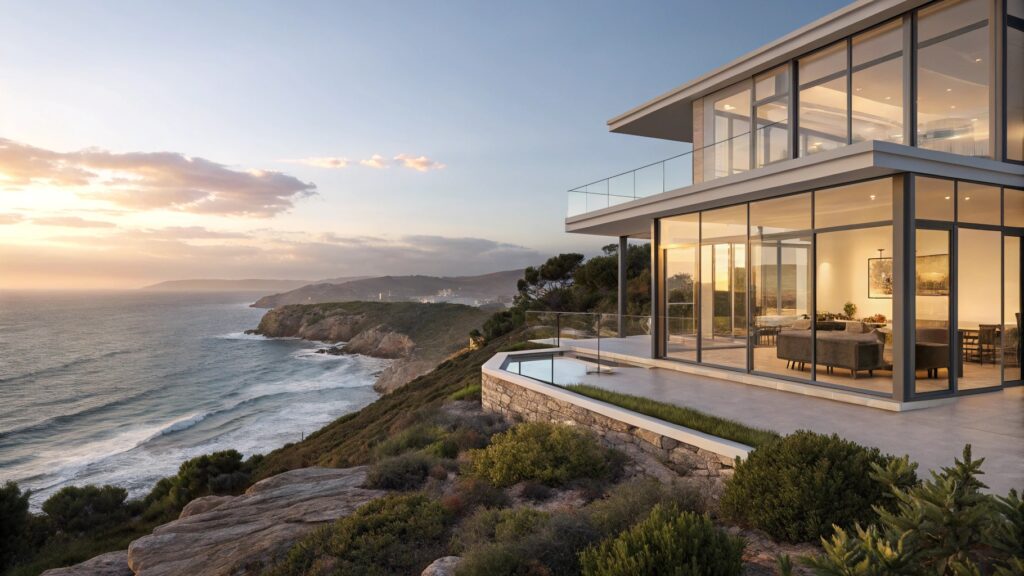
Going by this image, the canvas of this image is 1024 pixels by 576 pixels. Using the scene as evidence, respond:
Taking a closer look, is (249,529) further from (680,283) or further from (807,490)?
(680,283)

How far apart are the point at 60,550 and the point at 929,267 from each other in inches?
711

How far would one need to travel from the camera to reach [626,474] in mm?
6578

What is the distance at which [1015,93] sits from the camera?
8.87 m

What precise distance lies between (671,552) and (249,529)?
5457mm

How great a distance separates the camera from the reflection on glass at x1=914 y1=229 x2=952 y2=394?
829 centimetres

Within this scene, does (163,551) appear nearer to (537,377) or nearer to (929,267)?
(537,377)

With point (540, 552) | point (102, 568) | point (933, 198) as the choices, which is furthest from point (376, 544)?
point (933, 198)

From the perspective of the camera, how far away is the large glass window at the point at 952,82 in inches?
344

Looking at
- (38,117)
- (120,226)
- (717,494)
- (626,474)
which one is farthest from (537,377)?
(120,226)

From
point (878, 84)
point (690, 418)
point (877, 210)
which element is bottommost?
point (690, 418)

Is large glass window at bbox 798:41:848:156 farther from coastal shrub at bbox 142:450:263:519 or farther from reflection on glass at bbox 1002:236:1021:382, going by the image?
coastal shrub at bbox 142:450:263:519

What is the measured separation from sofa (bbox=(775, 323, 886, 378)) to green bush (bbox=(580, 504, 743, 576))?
22.6ft

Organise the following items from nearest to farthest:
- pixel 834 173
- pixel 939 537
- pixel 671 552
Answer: pixel 939 537 < pixel 671 552 < pixel 834 173

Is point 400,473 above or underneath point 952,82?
underneath
